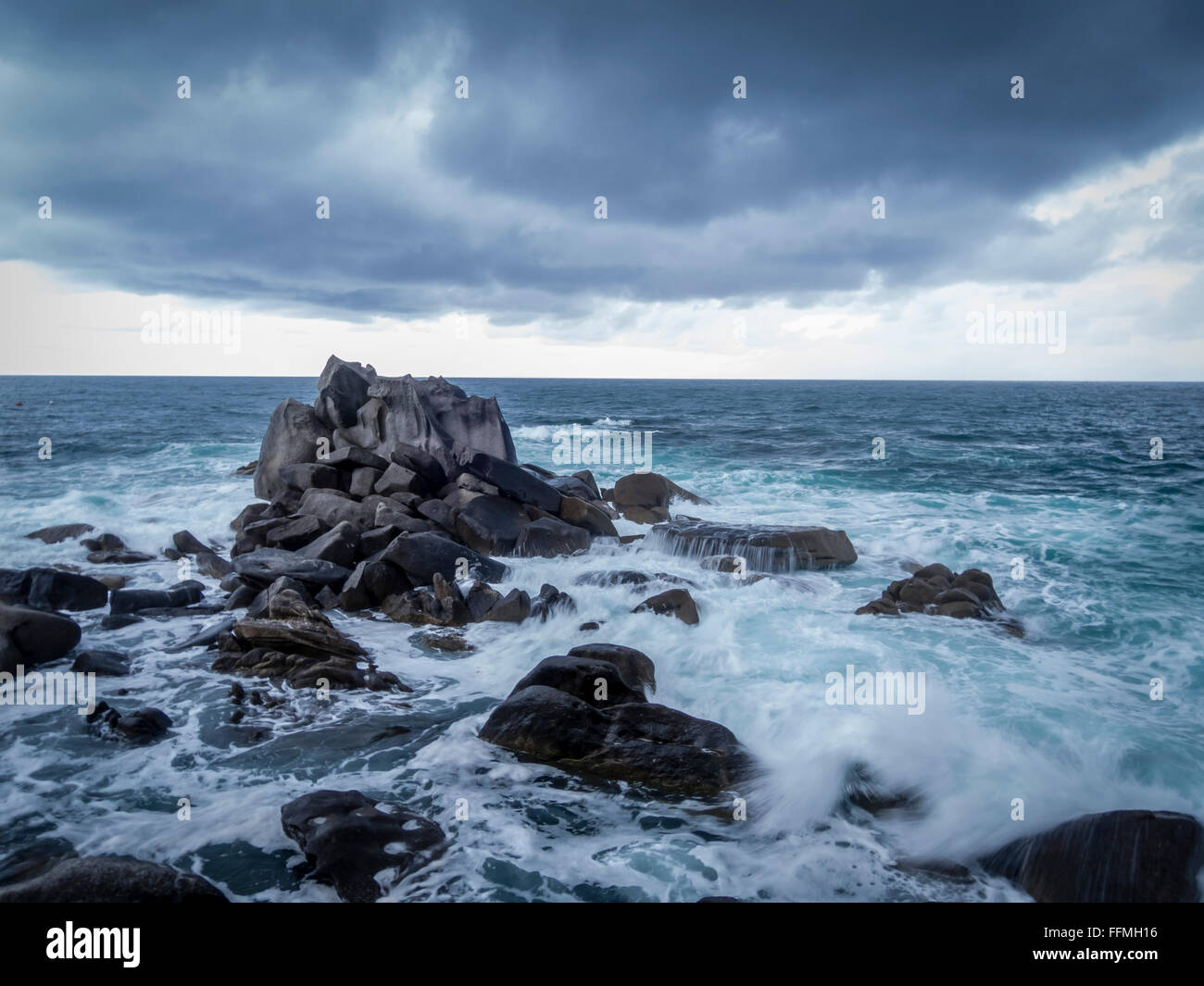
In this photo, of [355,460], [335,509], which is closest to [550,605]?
[335,509]

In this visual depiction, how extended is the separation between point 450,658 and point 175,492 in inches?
621

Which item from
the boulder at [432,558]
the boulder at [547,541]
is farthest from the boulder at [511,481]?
the boulder at [432,558]

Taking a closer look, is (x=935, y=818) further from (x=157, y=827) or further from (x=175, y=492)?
(x=175, y=492)

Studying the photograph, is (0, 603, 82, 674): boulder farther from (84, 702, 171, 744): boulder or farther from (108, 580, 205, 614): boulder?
(84, 702, 171, 744): boulder

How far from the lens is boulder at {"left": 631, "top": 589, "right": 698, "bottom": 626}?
39.8ft

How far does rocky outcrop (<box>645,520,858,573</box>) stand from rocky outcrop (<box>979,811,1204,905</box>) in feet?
31.0

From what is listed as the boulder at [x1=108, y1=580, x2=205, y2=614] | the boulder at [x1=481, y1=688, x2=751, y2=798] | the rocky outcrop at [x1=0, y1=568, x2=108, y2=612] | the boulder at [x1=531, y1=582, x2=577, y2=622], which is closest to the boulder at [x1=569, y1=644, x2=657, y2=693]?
the boulder at [x1=481, y1=688, x2=751, y2=798]

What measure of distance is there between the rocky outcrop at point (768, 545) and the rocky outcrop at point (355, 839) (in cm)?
1056

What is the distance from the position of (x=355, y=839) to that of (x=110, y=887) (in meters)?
1.66

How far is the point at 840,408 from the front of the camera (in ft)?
225

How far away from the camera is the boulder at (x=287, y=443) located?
65.4 ft

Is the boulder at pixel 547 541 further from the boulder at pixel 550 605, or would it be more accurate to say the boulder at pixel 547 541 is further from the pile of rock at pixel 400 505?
the boulder at pixel 550 605

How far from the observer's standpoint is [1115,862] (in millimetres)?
5633
